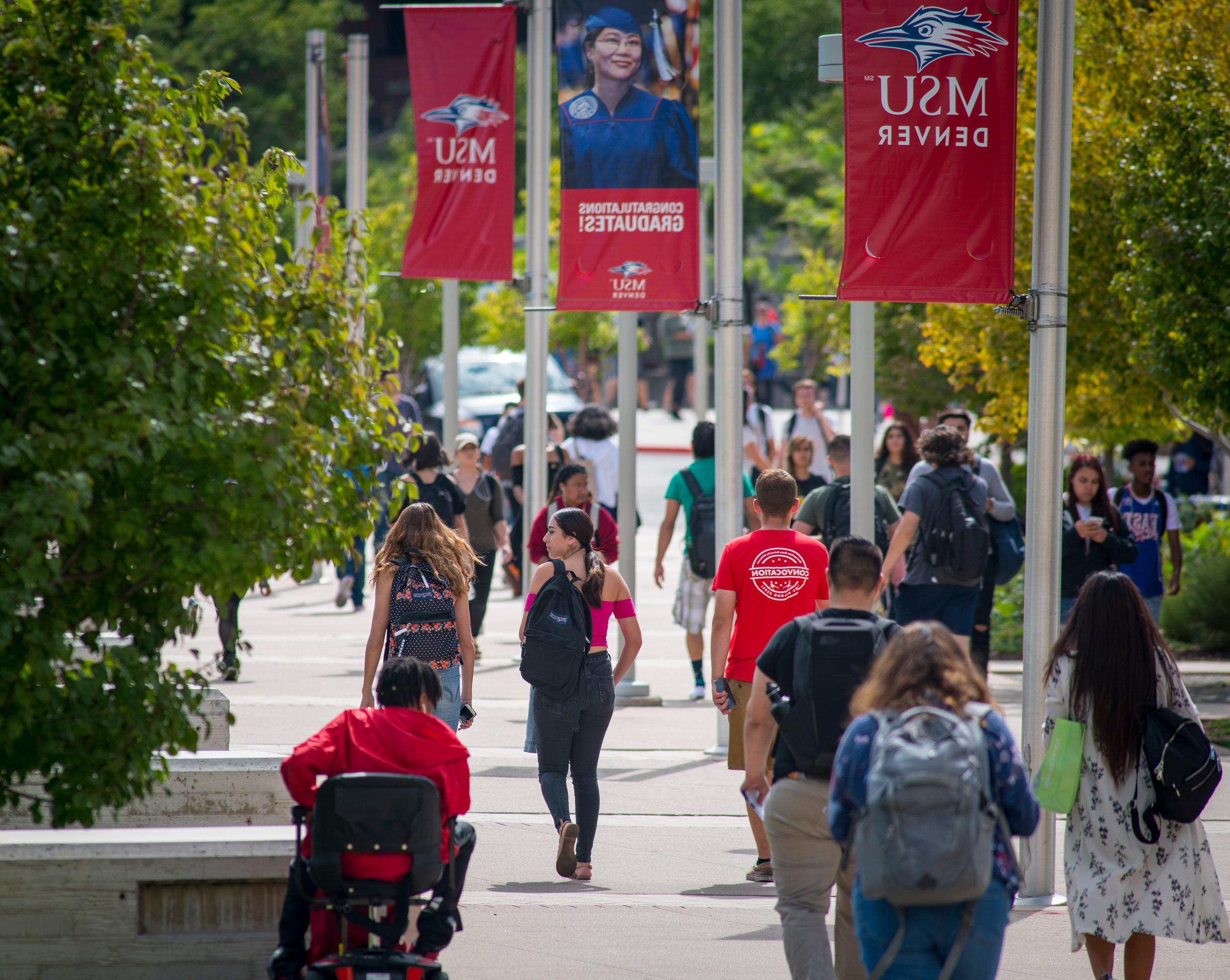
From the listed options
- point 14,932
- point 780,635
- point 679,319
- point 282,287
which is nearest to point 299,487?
point 282,287

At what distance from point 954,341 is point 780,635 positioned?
426 inches

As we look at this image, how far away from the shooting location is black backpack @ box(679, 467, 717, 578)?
11.7 meters

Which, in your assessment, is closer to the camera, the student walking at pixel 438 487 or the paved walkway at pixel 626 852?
the paved walkway at pixel 626 852

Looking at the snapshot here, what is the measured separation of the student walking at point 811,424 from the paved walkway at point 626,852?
434cm

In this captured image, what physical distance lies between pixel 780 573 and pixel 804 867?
7.23 ft

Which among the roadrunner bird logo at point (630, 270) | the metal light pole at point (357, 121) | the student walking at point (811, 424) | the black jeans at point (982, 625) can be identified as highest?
the metal light pole at point (357, 121)

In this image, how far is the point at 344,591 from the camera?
17469mm

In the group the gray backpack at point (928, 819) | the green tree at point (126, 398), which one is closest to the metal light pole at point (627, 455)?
the green tree at point (126, 398)

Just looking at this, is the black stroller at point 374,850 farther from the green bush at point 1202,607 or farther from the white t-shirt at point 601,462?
the white t-shirt at point 601,462

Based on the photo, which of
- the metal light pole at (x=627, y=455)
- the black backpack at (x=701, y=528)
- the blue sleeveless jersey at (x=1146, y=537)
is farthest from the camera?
the metal light pole at (x=627, y=455)

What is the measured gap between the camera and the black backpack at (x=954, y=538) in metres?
10.6

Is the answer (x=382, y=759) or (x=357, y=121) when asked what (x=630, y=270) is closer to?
(x=382, y=759)

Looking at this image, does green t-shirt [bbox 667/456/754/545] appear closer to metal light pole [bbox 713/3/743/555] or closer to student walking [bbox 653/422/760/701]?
student walking [bbox 653/422/760/701]

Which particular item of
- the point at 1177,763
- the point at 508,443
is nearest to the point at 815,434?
the point at 508,443
